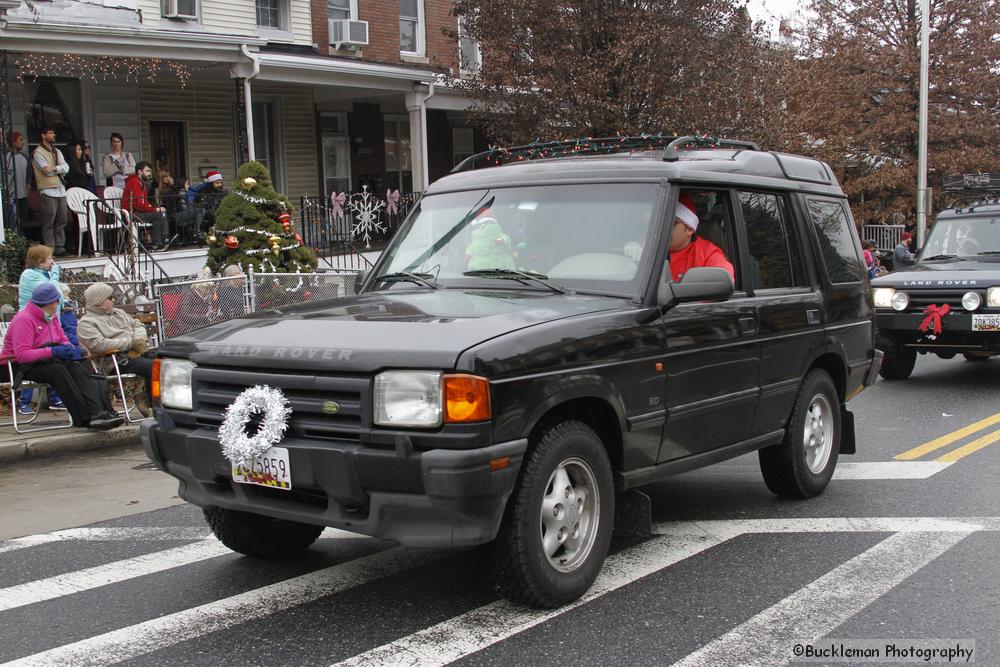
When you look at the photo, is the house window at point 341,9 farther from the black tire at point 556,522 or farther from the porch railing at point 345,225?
the black tire at point 556,522

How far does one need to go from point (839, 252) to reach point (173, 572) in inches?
178

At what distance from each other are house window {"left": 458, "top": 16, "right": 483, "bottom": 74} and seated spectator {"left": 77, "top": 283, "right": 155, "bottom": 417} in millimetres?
11201

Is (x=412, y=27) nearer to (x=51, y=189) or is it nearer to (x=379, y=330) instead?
(x=51, y=189)

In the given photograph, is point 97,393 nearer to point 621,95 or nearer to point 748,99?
point 621,95

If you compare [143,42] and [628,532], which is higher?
[143,42]

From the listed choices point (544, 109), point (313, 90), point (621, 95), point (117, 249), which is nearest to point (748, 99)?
point (621, 95)

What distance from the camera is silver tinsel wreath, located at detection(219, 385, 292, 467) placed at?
14.4ft

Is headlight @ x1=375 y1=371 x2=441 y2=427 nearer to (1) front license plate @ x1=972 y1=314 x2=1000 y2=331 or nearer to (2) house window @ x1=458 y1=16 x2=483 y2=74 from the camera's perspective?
(1) front license plate @ x1=972 y1=314 x2=1000 y2=331

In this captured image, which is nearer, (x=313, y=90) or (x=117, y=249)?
(x=117, y=249)

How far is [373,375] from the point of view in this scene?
4.24 m

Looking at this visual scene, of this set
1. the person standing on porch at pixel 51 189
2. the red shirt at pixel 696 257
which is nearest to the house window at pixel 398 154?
the person standing on porch at pixel 51 189

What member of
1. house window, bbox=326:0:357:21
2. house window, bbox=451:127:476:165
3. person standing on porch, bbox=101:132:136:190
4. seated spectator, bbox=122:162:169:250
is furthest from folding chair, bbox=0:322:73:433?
house window, bbox=451:127:476:165

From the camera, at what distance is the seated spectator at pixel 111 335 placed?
995cm

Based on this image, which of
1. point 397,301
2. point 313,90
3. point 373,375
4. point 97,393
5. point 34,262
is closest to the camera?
point 373,375
